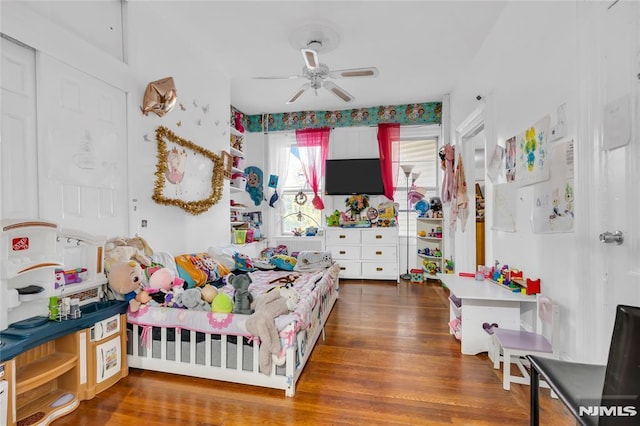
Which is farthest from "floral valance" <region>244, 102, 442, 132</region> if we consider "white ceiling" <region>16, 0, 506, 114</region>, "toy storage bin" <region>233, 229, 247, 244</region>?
"toy storage bin" <region>233, 229, 247, 244</region>

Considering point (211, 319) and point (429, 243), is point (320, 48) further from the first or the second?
point (429, 243)

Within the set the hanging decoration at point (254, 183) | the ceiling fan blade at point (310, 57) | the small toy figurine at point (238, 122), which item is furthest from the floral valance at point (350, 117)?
the ceiling fan blade at point (310, 57)

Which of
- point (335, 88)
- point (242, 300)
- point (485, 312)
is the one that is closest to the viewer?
point (242, 300)

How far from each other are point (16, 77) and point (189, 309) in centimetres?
171

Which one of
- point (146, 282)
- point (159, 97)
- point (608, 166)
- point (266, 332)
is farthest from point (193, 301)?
point (608, 166)

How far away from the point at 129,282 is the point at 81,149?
997mm

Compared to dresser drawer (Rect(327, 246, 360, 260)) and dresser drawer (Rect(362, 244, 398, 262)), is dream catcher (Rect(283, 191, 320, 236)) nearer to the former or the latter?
dresser drawer (Rect(327, 246, 360, 260))

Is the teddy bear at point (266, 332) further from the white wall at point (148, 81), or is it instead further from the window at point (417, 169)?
the window at point (417, 169)

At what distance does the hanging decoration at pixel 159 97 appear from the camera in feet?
8.57

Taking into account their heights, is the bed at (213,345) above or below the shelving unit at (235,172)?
below

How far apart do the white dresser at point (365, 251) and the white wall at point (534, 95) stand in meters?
1.83

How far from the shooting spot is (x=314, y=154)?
549 cm

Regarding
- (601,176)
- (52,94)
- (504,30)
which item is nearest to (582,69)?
(601,176)

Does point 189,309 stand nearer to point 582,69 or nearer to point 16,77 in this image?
point 16,77
